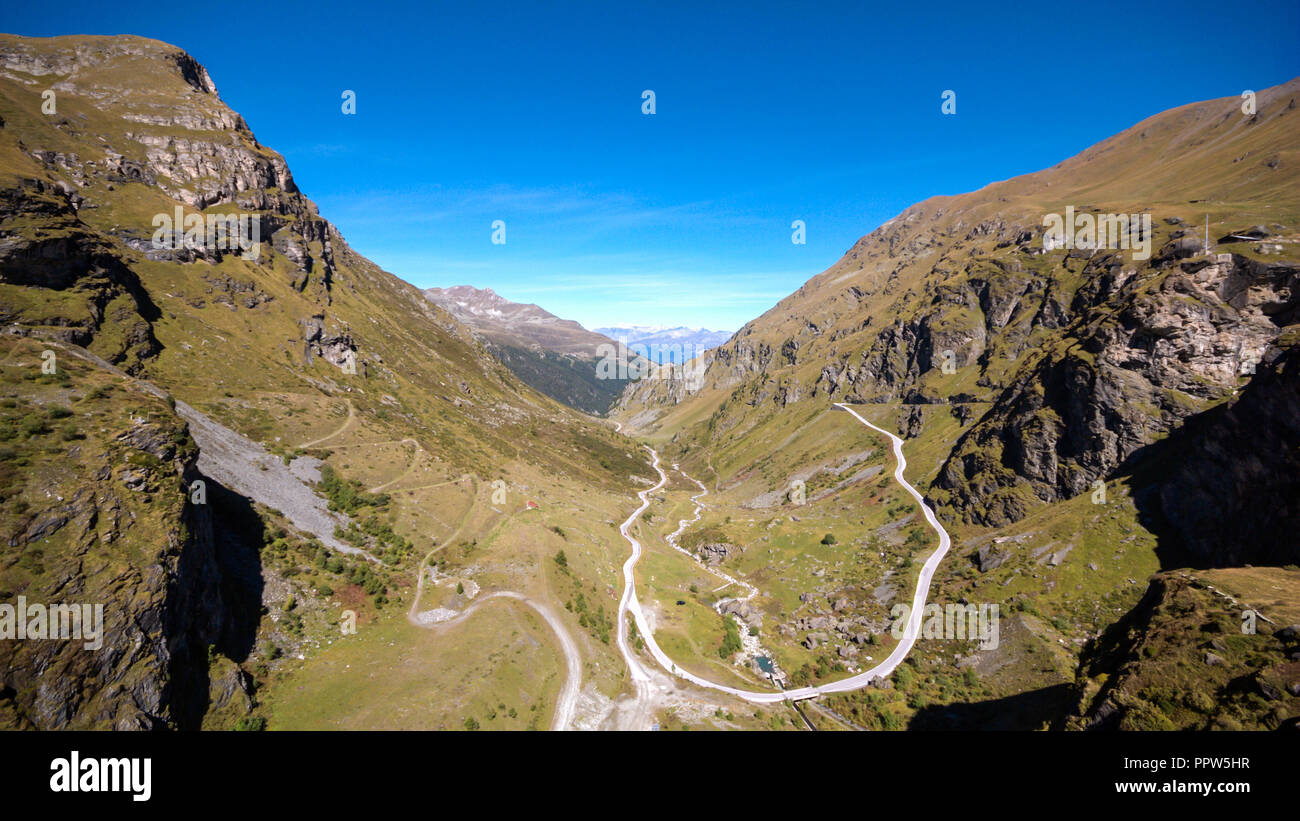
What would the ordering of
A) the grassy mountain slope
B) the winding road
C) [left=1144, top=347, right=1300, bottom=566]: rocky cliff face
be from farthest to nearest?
1. the winding road
2. [left=1144, top=347, right=1300, bottom=566]: rocky cliff face
3. the grassy mountain slope

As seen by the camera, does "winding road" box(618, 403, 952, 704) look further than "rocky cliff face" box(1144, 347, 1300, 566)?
Yes

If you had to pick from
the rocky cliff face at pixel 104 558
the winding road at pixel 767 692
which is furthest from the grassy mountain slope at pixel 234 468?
the winding road at pixel 767 692

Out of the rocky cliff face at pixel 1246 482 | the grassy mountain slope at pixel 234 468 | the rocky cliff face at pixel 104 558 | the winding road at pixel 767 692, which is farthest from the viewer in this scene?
the winding road at pixel 767 692

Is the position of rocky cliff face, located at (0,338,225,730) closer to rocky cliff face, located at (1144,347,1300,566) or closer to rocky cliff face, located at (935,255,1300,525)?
rocky cliff face, located at (1144,347,1300,566)

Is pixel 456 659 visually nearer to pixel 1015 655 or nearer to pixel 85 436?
pixel 85 436

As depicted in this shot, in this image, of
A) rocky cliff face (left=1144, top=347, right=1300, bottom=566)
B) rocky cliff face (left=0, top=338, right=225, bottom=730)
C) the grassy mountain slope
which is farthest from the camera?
rocky cliff face (left=1144, top=347, right=1300, bottom=566)

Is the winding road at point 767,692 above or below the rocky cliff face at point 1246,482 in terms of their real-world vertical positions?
below

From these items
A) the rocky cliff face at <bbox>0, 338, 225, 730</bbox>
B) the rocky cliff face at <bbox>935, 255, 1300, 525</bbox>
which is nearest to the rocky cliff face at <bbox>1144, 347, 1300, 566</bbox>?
the rocky cliff face at <bbox>935, 255, 1300, 525</bbox>

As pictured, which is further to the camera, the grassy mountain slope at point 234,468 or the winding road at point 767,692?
the winding road at point 767,692

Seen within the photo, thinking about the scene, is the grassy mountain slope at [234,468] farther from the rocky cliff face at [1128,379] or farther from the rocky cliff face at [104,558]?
the rocky cliff face at [1128,379]
